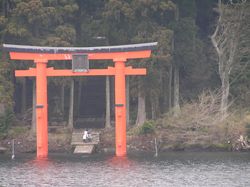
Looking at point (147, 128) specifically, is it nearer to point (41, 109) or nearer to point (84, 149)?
point (84, 149)

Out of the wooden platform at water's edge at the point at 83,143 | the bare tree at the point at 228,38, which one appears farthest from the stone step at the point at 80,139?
the bare tree at the point at 228,38

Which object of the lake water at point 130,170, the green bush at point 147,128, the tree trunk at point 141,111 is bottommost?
the lake water at point 130,170

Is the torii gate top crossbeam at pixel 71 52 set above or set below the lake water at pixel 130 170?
above

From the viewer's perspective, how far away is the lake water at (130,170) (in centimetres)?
4262

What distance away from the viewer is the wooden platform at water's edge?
180 ft

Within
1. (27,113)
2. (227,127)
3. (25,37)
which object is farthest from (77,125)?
(227,127)

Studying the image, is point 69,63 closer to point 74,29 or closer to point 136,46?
point 74,29

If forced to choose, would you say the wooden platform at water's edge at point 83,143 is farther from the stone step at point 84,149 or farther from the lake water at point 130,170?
the lake water at point 130,170

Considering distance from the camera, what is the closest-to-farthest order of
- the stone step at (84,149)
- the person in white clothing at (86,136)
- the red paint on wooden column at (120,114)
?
the red paint on wooden column at (120,114) < the stone step at (84,149) < the person in white clothing at (86,136)

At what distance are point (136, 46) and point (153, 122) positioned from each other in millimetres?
6377

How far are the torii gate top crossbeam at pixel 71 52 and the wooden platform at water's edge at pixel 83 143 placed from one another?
5.75 m

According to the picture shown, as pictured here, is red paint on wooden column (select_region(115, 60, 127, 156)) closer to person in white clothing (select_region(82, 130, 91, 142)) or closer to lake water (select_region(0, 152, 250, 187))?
lake water (select_region(0, 152, 250, 187))

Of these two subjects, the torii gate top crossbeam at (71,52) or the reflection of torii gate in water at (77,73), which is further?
the torii gate top crossbeam at (71,52)

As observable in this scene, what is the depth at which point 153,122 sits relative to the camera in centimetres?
5738
